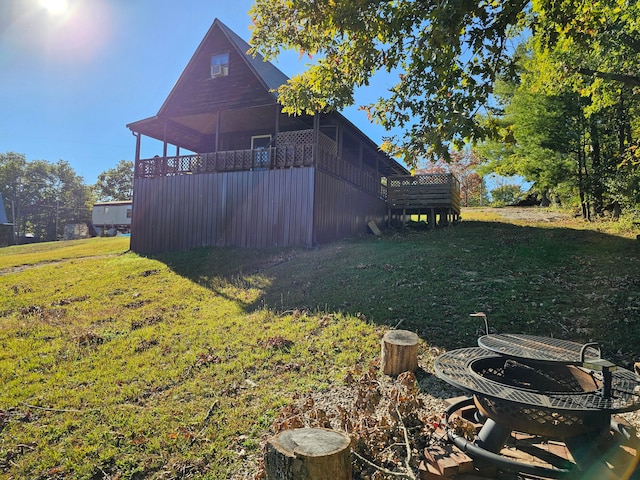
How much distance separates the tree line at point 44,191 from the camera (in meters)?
64.8

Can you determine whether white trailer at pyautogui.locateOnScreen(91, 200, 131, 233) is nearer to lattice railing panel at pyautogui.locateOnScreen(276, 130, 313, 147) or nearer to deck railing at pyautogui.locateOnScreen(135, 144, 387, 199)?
deck railing at pyautogui.locateOnScreen(135, 144, 387, 199)

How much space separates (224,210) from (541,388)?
13.0 metres

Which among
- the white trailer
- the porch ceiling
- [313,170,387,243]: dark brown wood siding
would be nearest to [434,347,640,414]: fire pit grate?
[313,170,387,243]: dark brown wood siding

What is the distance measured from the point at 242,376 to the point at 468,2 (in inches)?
196

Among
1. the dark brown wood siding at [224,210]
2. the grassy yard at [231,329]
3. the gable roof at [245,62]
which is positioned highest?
the gable roof at [245,62]

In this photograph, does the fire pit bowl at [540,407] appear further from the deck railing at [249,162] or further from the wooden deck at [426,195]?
the wooden deck at [426,195]

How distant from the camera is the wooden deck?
A: 17.6m

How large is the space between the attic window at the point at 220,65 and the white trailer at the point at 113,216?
2611cm

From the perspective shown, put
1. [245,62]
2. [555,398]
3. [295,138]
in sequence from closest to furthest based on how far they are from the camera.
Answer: [555,398], [295,138], [245,62]

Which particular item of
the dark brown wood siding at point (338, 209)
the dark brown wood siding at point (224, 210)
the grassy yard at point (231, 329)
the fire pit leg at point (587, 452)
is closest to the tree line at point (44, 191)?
the dark brown wood siding at point (224, 210)

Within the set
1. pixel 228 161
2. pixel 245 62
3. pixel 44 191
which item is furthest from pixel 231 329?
pixel 44 191

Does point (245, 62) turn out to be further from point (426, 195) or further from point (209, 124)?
point (426, 195)

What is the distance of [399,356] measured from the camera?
4586mm

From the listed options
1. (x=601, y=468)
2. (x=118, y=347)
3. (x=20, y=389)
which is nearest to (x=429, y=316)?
(x=601, y=468)
